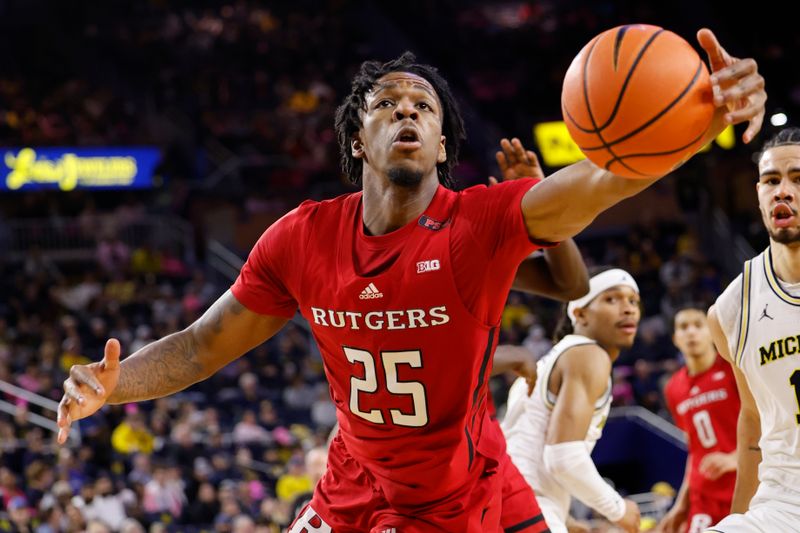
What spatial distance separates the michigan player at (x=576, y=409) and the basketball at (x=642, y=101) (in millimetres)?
2343

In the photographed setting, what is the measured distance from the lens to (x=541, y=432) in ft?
18.1

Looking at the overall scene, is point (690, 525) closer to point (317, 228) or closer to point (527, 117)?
point (317, 228)

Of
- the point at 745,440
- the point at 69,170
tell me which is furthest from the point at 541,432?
the point at 69,170

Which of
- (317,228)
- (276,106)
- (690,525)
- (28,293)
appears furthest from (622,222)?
(317,228)

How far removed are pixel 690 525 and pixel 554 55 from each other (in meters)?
16.4

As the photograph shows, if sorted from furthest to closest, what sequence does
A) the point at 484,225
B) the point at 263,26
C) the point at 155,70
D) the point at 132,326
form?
the point at 263,26, the point at 155,70, the point at 132,326, the point at 484,225

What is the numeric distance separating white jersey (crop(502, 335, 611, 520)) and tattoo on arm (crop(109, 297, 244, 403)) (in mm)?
1876

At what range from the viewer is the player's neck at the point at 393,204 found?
12.4 feet

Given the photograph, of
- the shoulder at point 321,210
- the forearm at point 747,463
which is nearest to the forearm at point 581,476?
the forearm at point 747,463

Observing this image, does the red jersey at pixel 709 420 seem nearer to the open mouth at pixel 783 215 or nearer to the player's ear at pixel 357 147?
the open mouth at pixel 783 215

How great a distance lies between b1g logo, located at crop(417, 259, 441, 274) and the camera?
11.6 ft

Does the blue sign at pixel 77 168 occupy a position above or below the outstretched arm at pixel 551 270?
above

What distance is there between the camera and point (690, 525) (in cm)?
686

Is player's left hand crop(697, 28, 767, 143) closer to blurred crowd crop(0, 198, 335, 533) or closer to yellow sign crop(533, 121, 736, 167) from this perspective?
blurred crowd crop(0, 198, 335, 533)
